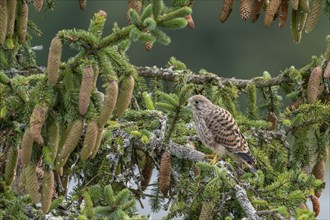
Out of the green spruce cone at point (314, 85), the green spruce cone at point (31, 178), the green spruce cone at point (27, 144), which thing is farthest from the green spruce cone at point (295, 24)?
the green spruce cone at point (27, 144)

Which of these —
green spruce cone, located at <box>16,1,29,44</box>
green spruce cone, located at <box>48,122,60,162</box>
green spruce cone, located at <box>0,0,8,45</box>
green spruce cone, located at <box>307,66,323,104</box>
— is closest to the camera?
green spruce cone, located at <box>48,122,60,162</box>

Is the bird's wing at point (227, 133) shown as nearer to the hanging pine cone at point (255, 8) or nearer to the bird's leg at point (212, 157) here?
the bird's leg at point (212, 157)

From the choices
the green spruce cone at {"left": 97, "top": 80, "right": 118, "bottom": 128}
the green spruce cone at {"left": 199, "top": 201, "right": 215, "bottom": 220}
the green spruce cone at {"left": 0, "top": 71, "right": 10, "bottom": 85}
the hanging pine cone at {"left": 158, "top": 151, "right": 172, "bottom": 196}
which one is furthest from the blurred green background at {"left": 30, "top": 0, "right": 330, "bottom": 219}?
the green spruce cone at {"left": 97, "top": 80, "right": 118, "bottom": 128}

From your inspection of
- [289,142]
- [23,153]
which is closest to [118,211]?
[23,153]

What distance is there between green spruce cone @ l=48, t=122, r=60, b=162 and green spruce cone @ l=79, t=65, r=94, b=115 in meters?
0.26

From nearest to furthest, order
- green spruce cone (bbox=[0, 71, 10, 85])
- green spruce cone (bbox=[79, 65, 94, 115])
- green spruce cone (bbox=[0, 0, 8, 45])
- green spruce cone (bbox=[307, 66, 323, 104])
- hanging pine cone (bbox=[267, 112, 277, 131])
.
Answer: green spruce cone (bbox=[79, 65, 94, 115])
green spruce cone (bbox=[0, 71, 10, 85])
green spruce cone (bbox=[0, 0, 8, 45])
green spruce cone (bbox=[307, 66, 323, 104])
hanging pine cone (bbox=[267, 112, 277, 131])

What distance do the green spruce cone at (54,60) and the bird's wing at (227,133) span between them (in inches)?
70.9

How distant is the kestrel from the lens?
5534 mm

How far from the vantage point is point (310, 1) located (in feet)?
18.7

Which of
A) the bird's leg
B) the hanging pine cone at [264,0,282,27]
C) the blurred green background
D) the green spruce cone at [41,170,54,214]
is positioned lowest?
the green spruce cone at [41,170,54,214]

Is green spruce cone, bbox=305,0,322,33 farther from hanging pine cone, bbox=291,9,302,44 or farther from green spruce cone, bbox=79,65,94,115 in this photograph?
green spruce cone, bbox=79,65,94,115

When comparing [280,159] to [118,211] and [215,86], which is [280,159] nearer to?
[215,86]

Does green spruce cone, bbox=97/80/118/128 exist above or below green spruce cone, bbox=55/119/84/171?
above

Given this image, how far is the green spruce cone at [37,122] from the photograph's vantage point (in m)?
3.74
